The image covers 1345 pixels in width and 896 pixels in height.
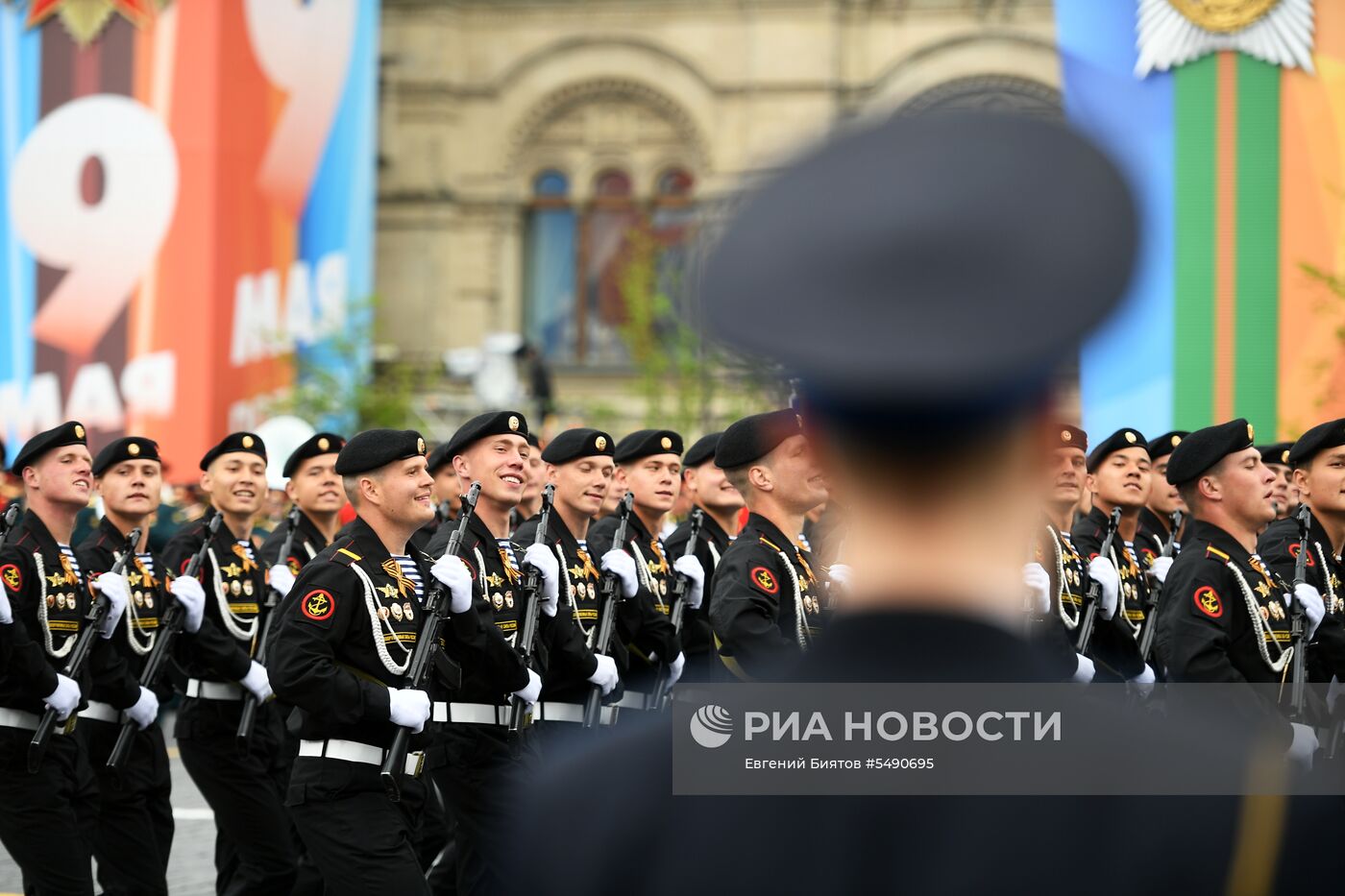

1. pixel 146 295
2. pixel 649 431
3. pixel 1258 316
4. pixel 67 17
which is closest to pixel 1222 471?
pixel 649 431

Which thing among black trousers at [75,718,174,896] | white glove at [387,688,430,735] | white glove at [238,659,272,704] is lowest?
black trousers at [75,718,174,896]

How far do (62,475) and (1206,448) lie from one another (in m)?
4.59

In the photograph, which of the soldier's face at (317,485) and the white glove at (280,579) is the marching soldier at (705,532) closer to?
the soldier's face at (317,485)

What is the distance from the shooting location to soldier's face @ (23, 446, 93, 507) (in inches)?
293

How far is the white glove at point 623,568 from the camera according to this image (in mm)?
7918

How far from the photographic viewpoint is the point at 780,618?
6609 millimetres

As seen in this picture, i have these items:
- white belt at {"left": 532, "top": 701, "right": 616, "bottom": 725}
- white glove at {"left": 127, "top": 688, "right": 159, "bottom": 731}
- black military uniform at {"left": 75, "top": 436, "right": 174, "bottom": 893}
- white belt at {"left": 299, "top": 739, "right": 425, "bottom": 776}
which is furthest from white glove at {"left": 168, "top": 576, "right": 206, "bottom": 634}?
white belt at {"left": 299, "top": 739, "right": 425, "bottom": 776}

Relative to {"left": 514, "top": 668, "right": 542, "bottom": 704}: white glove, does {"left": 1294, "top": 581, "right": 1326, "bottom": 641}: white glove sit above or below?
above

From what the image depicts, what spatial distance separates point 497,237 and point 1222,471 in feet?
84.1

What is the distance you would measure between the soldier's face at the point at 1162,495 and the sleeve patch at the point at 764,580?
13.3ft

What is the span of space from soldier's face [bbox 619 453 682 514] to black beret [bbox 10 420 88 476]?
2592mm

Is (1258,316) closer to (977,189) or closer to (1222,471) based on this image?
(1222,471)

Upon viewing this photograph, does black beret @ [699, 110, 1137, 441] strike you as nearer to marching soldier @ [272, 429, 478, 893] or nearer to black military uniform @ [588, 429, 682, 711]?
marching soldier @ [272, 429, 478, 893]

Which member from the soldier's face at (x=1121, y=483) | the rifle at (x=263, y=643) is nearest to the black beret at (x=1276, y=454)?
the soldier's face at (x=1121, y=483)
